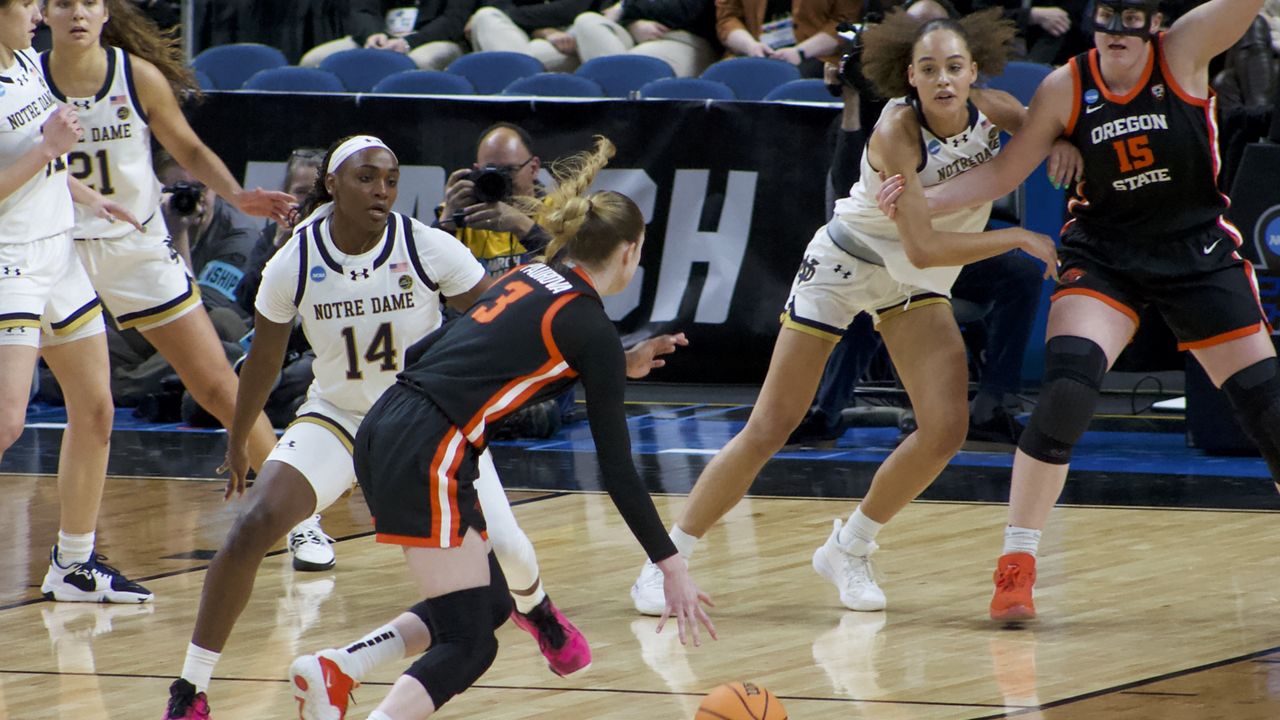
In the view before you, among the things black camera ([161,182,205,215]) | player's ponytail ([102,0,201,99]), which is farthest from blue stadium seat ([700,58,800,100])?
player's ponytail ([102,0,201,99])

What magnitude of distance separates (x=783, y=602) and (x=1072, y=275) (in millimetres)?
1392

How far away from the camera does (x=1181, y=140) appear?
210 inches

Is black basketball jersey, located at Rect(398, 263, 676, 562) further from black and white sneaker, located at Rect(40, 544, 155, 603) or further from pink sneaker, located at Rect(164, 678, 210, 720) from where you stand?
black and white sneaker, located at Rect(40, 544, 155, 603)

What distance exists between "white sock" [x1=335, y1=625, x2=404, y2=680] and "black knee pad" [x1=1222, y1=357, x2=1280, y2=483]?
2.59m

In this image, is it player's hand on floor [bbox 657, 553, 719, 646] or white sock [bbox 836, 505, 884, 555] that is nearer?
player's hand on floor [bbox 657, 553, 719, 646]

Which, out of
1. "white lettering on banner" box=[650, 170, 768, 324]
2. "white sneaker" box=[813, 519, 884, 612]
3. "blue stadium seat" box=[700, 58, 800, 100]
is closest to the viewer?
"white sneaker" box=[813, 519, 884, 612]

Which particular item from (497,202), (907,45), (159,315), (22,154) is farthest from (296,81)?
(907,45)

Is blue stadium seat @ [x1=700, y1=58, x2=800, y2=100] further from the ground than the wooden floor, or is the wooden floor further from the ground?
blue stadium seat @ [x1=700, y1=58, x2=800, y2=100]

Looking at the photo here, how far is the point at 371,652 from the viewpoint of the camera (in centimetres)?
421

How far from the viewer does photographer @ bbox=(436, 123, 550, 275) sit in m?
7.75

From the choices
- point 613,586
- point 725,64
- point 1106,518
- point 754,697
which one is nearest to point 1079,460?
point 1106,518

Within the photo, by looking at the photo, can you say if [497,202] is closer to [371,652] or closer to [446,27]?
[371,652]

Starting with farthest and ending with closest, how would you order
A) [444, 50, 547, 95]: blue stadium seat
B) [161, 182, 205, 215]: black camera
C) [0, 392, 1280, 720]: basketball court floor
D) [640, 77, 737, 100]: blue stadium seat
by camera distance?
[444, 50, 547, 95]: blue stadium seat, [640, 77, 737, 100]: blue stadium seat, [161, 182, 205, 215]: black camera, [0, 392, 1280, 720]: basketball court floor

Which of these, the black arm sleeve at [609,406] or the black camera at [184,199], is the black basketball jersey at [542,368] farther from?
the black camera at [184,199]
